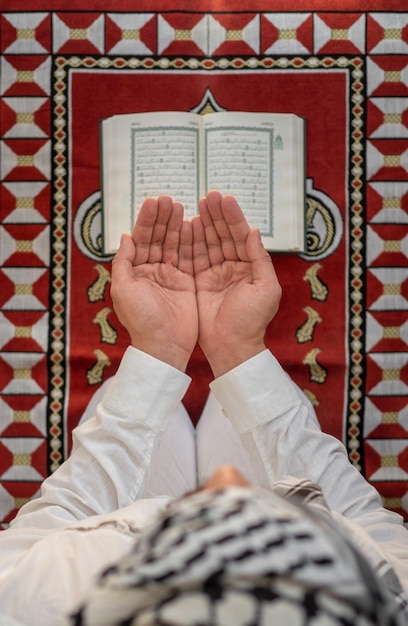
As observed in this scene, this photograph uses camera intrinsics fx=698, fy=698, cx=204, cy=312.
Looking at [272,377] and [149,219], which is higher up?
[149,219]

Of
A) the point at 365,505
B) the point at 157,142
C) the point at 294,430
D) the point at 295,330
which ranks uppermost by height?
the point at 157,142

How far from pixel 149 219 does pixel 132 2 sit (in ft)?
1.84

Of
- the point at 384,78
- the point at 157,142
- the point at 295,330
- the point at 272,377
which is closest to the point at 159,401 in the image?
the point at 272,377

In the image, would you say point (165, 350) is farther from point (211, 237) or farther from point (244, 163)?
point (244, 163)

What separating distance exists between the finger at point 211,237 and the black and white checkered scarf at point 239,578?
68cm

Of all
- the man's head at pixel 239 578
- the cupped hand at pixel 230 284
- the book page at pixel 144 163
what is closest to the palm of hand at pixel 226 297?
the cupped hand at pixel 230 284

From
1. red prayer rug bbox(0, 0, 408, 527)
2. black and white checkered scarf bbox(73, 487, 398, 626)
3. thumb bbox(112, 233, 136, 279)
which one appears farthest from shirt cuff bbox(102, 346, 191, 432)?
black and white checkered scarf bbox(73, 487, 398, 626)

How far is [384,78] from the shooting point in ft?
4.58

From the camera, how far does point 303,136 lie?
1373mm

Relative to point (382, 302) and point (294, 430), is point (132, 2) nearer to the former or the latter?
point (382, 302)

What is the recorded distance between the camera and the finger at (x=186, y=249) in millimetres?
1135

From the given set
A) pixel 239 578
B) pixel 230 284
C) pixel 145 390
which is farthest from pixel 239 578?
pixel 230 284

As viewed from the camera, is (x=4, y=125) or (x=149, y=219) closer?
(x=149, y=219)

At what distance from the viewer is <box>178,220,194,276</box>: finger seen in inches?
44.7
